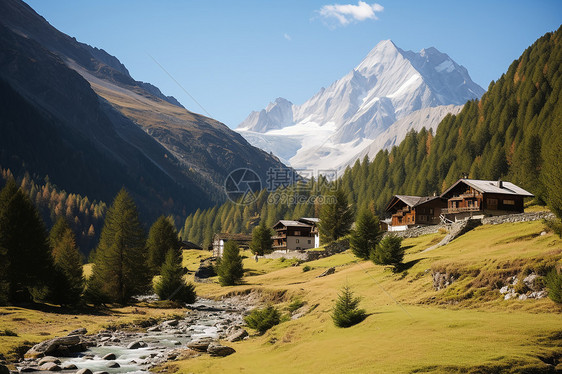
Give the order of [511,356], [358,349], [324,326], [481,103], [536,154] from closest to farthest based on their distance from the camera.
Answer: [511,356] < [358,349] < [324,326] < [536,154] < [481,103]

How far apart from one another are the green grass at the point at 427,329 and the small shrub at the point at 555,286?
0.60 metres

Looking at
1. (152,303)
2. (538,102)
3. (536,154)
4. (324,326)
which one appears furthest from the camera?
(538,102)

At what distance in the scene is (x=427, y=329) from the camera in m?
27.7

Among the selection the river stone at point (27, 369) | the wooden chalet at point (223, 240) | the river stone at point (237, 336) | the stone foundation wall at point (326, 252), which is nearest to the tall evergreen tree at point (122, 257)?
the river stone at point (237, 336)

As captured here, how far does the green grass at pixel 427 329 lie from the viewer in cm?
2214

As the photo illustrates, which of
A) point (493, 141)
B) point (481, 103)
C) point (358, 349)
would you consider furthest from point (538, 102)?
point (358, 349)

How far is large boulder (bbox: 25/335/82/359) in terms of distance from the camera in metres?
31.3

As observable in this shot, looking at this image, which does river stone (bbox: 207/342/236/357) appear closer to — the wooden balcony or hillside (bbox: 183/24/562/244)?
the wooden balcony

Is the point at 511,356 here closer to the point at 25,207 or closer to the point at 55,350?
the point at 55,350

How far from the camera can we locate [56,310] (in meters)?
47.9

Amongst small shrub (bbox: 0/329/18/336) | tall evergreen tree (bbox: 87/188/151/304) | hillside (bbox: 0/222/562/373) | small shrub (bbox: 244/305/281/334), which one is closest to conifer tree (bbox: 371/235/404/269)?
hillside (bbox: 0/222/562/373)

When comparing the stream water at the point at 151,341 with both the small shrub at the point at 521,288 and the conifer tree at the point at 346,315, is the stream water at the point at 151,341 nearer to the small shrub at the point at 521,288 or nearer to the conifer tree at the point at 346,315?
the conifer tree at the point at 346,315

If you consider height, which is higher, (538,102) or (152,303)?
(538,102)

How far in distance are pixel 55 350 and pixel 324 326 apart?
789 inches
